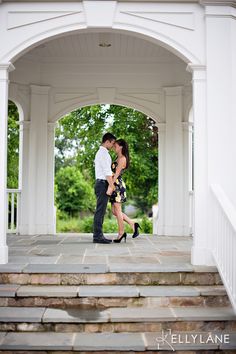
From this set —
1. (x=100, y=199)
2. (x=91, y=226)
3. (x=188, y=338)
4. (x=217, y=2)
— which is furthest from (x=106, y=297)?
(x=91, y=226)

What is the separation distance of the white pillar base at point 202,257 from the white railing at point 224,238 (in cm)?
10

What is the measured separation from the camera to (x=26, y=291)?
13.6 feet

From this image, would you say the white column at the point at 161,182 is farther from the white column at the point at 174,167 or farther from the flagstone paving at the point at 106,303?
the flagstone paving at the point at 106,303

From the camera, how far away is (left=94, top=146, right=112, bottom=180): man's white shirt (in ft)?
20.8

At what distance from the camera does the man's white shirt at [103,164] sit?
6.33m

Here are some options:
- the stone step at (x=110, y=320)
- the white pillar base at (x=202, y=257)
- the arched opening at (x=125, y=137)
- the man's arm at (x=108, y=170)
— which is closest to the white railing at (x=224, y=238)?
the white pillar base at (x=202, y=257)

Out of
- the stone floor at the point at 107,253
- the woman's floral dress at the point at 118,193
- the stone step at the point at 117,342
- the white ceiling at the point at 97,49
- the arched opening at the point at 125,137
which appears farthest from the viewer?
the arched opening at the point at 125,137

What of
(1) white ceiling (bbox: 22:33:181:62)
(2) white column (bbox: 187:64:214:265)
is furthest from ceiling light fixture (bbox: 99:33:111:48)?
(2) white column (bbox: 187:64:214:265)

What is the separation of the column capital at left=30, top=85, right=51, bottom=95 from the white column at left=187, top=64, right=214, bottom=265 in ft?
12.7

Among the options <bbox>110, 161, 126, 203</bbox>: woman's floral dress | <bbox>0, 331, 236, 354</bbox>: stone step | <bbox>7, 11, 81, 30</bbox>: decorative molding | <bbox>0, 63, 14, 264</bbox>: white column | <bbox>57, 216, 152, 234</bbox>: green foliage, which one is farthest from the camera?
<bbox>57, 216, 152, 234</bbox>: green foliage

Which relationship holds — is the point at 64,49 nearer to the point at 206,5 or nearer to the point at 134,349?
the point at 206,5

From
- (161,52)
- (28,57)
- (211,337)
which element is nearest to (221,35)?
(161,52)

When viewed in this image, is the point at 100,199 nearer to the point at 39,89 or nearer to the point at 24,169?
the point at 24,169

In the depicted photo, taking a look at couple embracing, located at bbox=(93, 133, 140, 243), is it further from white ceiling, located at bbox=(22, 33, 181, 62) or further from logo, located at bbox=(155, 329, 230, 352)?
logo, located at bbox=(155, 329, 230, 352)
